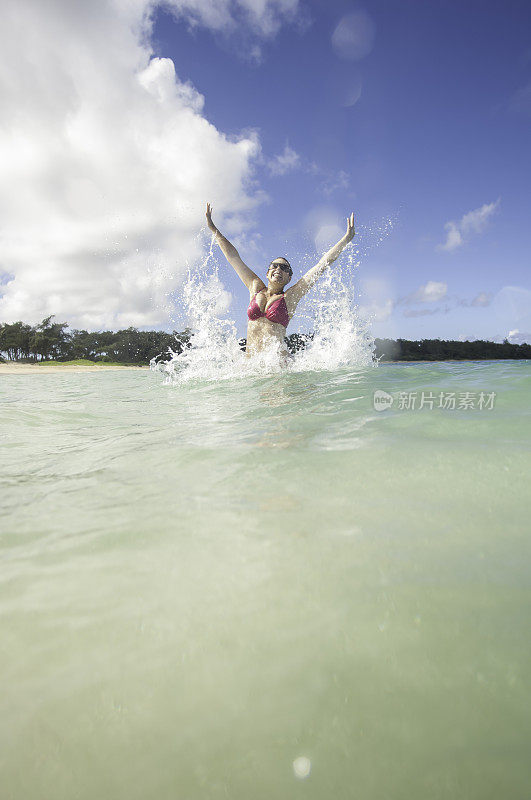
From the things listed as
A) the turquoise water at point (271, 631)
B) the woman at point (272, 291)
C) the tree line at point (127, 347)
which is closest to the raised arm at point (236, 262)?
the woman at point (272, 291)

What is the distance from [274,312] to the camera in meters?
7.11

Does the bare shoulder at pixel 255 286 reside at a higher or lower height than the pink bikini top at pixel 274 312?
higher

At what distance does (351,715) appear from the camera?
2.89 ft

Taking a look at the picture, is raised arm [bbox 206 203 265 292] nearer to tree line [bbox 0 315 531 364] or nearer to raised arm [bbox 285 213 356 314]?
raised arm [bbox 285 213 356 314]

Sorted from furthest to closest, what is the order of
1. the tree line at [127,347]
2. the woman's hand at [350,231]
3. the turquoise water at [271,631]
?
the tree line at [127,347] → the woman's hand at [350,231] → the turquoise water at [271,631]

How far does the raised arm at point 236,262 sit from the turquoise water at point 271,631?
5.68m

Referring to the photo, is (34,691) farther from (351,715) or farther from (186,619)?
(351,715)

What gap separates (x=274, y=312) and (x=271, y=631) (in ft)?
20.9

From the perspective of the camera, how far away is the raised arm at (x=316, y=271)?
6.98 m

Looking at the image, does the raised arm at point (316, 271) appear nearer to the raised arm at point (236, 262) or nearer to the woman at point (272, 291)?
the woman at point (272, 291)

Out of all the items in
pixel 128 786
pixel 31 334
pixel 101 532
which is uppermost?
pixel 31 334

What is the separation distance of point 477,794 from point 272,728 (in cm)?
39

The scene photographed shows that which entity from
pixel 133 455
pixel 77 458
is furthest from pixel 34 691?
pixel 77 458

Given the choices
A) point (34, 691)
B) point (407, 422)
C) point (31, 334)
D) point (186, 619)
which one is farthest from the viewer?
point (31, 334)
